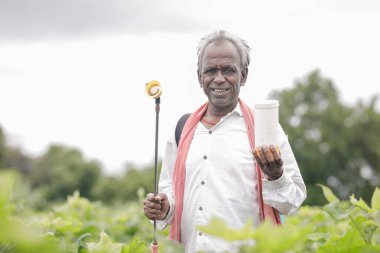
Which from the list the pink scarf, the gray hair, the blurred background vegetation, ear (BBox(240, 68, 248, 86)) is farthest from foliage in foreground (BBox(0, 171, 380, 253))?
the blurred background vegetation

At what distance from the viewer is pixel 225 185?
9.97 feet

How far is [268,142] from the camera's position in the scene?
2.66 m

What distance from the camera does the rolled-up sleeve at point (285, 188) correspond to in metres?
2.85

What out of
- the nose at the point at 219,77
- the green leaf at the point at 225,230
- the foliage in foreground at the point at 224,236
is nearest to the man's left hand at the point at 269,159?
the foliage in foreground at the point at 224,236

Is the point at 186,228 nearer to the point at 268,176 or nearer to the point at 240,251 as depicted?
the point at 268,176

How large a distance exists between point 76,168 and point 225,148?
69.1 m

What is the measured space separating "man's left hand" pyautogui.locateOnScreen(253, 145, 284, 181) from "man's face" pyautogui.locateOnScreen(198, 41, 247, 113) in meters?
0.57

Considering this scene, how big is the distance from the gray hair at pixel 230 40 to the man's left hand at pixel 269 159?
0.72m

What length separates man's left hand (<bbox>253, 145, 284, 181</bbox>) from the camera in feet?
8.66

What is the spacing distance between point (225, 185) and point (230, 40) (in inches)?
30.4

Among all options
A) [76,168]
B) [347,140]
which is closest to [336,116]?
[347,140]

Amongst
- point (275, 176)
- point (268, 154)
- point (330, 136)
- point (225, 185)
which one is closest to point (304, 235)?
point (268, 154)

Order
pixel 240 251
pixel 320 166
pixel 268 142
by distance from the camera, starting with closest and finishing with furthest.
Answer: pixel 240 251 → pixel 268 142 → pixel 320 166

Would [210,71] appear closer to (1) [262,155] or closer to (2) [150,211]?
(1) [262,155]
